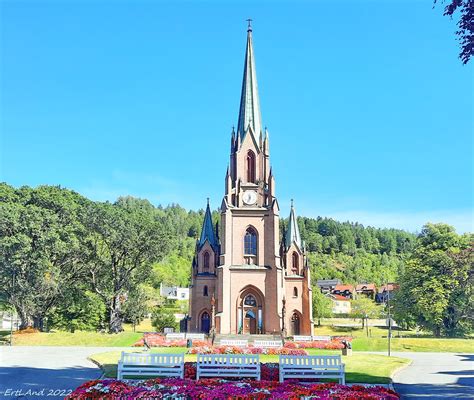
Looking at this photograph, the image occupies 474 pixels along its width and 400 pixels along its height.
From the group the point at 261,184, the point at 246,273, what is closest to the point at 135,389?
the point at 246,273

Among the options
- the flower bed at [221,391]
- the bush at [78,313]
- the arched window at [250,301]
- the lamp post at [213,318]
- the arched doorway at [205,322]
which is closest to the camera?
the flower bed at [221,391]

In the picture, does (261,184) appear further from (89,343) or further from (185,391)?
(185,391)

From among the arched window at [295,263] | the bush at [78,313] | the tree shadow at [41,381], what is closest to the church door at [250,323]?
the arched window at [295,263]

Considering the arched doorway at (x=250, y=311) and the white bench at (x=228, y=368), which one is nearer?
the white bench at (x=228, y=368)

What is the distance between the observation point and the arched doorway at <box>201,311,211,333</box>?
50.0 m

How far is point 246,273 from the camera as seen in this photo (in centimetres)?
4816

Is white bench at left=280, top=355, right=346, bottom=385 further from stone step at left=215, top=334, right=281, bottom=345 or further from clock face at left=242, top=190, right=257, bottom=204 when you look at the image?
clock face at left=242, top=190, right=257, bottom=204

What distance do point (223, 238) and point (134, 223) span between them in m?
11.1

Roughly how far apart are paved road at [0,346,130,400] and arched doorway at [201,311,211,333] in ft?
70.2

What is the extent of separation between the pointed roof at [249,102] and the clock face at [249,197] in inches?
257

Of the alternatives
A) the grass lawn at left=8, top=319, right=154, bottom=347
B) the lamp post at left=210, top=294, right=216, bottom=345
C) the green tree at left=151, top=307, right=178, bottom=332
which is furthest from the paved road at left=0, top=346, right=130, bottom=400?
the green tree at left=151, top=307, right=178, bottom=332

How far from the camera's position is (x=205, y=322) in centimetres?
5019

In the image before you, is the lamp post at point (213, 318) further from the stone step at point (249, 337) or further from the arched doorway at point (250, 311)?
the arched doorway at point (250, 311)

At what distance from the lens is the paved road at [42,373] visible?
16.6m
